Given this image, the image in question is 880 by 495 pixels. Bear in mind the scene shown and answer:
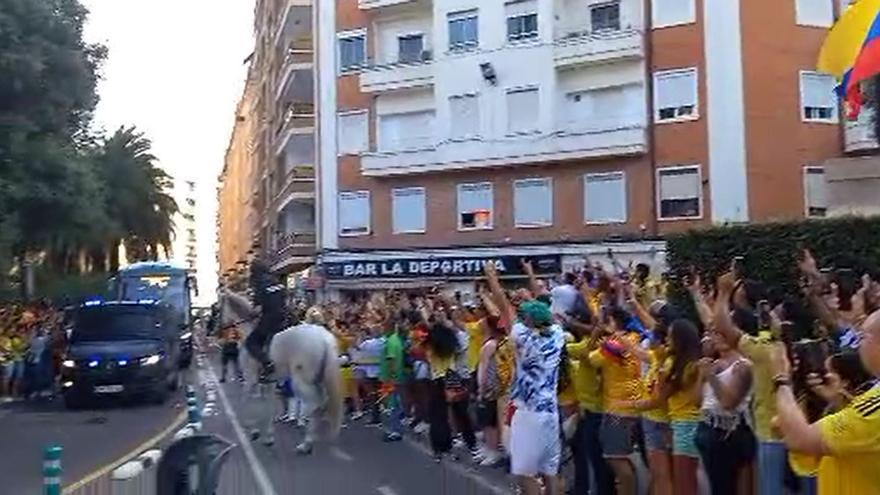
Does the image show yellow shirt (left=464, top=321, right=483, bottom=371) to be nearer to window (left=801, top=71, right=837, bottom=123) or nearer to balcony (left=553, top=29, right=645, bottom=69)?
balcony (left=553, top=29, right=645, bottom=69)

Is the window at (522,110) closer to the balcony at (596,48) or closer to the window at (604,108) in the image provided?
the window at (604,108)

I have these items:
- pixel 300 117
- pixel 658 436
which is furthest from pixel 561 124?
pixel 658 436

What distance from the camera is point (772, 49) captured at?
39.8 m

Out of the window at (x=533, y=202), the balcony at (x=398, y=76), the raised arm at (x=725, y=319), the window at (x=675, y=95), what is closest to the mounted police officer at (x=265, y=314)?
the raised arm at (x=725, y=319)

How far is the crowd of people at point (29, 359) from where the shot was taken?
1153 inches

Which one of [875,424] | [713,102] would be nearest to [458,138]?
[713,102]

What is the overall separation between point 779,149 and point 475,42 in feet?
37.6

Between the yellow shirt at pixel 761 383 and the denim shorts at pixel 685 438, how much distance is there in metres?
1.21

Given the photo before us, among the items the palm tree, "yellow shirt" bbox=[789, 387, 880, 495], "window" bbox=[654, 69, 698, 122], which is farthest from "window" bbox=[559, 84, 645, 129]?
"yellow shirt" bbox=[789, 387, 880, 495]

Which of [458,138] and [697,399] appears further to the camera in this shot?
[458,138]

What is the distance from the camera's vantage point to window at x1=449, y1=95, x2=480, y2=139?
44.8m

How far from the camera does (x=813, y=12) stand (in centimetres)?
4044

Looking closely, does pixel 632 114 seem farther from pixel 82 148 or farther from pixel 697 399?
pixel 697 399

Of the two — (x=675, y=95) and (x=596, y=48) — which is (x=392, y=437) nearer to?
(x=675, y=95)
